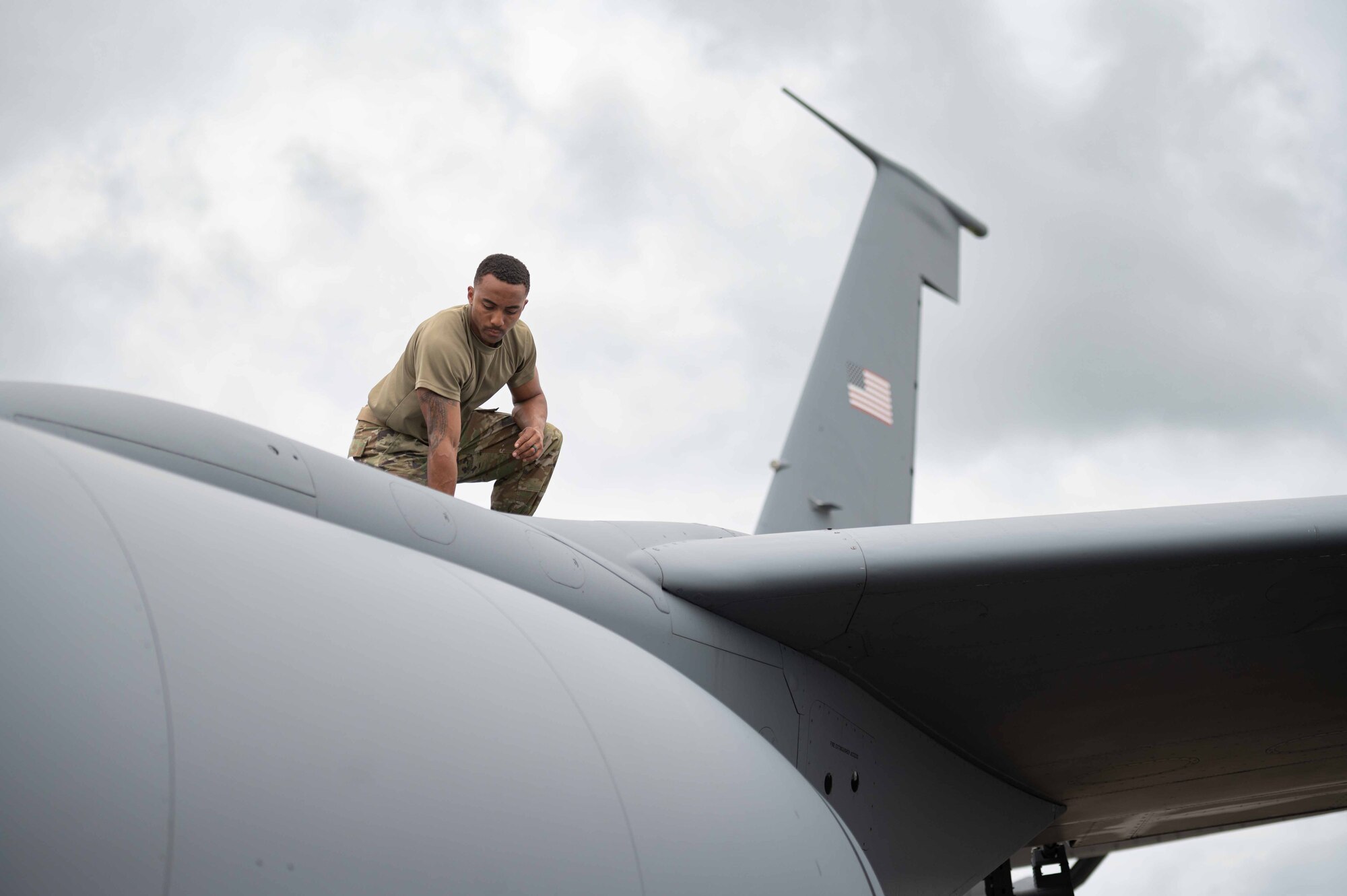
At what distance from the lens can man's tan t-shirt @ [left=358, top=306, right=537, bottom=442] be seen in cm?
304

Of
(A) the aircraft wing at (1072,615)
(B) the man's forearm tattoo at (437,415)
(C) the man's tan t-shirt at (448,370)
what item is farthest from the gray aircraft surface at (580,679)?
(C) the man's tan t-shirt at (448,370)

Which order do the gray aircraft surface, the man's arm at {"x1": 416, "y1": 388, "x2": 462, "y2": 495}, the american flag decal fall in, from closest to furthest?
the gray aircraft surface < the man's arm at {"x1": 416, "y1": 388, "x2": 462, "y2": 495} < the american flag decal

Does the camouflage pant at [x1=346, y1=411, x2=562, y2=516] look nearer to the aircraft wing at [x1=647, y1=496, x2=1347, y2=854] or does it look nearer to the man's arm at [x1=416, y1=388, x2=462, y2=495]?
the man's arm at [x1=416, y1=388, x2=462, y2=495]

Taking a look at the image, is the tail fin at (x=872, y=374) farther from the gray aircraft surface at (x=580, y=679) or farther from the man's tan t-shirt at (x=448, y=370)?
the man's tan t-shirt at (x=448, y=370)

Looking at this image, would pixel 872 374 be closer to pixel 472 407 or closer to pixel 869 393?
pixel 869 393

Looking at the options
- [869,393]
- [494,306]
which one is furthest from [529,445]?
[869,393]

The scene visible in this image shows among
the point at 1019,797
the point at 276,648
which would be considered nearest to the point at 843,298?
the point at 1019,797

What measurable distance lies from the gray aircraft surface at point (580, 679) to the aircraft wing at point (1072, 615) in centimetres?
A: 1

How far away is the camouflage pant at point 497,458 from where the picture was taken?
10.9 ft

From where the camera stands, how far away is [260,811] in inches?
46.3

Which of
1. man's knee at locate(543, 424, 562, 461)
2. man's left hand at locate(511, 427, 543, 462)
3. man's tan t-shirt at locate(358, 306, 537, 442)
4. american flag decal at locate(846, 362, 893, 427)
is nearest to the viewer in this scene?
man's tan t-shirt at locate(358, 306, 537, 442)

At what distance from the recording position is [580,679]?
1.74m

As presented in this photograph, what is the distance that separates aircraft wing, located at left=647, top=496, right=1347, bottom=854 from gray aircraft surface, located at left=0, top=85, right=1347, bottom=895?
0.04 feet

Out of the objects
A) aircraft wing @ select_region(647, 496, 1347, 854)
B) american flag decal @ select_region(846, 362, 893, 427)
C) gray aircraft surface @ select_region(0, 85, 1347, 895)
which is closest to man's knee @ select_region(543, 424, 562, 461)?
gray aircraft surface @ select_region(0, 85, 1347, 895)
